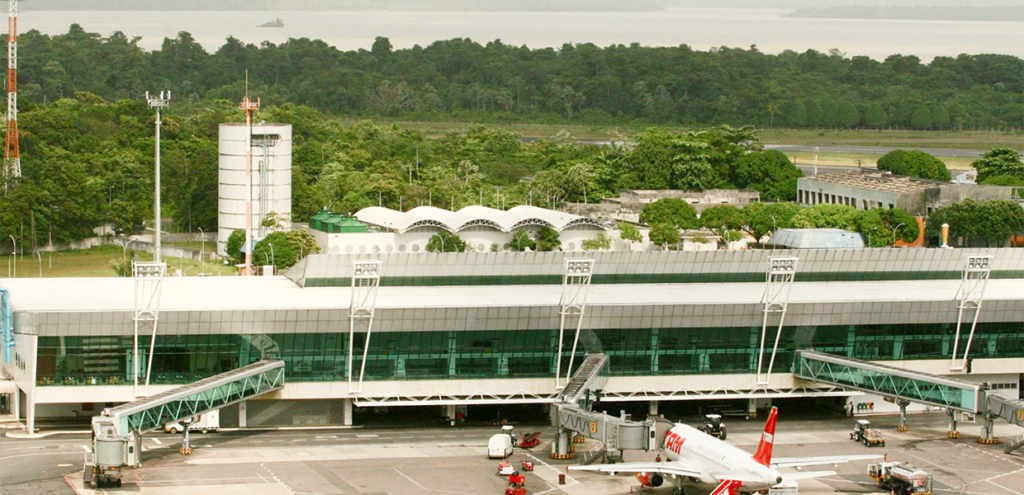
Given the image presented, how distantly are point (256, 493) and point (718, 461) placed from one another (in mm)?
26701

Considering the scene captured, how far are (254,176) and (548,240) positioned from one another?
1558 inches

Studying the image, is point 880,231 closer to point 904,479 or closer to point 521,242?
point 521,242

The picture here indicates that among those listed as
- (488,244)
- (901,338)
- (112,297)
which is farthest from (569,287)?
(488,244)

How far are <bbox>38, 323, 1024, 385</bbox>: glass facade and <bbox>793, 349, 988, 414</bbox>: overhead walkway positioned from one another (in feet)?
6.80

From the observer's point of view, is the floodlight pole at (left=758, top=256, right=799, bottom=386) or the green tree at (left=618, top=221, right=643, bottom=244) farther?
the green tree at (left=618, top=221, right=643, bottom=244)

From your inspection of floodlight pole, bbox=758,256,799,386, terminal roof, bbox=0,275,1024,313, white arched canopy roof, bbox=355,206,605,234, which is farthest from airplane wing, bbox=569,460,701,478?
white arched canopy roof, bbox=355,206,605,234

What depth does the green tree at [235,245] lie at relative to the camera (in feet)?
624

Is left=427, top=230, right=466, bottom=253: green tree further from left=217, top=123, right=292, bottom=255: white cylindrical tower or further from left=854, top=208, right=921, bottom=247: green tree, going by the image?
left=854, top=208, right=921, bottom=247: green tree

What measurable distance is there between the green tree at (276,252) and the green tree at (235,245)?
8044mm

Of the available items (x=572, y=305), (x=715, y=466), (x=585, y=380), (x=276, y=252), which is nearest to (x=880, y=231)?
(x=276, y=252)

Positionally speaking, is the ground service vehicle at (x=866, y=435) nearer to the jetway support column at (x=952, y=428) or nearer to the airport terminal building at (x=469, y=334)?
the jetway support column at (x=952, y=428)

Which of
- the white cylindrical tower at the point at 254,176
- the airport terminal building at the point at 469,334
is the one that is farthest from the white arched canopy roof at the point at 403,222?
the airport terminal building at the point at 469,334

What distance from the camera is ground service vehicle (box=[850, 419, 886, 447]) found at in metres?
105

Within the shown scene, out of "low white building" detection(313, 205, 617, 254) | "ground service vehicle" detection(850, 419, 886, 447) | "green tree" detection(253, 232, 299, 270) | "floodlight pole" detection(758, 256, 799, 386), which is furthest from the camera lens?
"low white building" detection(313, 205, 617, 254)
